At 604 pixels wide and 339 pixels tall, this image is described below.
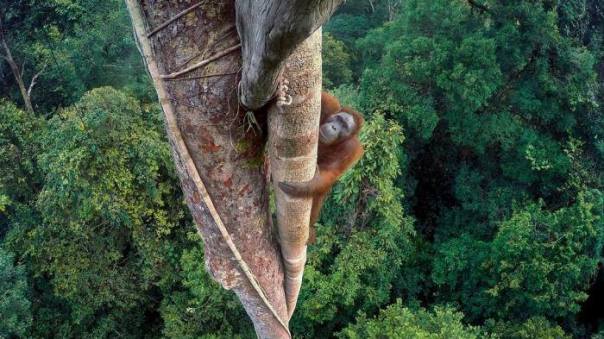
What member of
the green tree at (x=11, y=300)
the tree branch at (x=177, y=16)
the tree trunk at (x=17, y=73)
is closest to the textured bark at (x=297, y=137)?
the tree branch at (x=177, y=16)

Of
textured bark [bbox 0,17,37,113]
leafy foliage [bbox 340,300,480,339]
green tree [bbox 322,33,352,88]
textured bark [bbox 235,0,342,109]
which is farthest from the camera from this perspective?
green tree [bbox 322,33,352,88]

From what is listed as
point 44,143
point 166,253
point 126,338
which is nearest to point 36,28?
point 44,143

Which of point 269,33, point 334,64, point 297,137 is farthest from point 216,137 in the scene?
point 334,64

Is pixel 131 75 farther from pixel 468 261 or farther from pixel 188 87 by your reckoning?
pixel 188 87

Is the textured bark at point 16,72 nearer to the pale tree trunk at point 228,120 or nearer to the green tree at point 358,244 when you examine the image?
the green tree at point 358,244

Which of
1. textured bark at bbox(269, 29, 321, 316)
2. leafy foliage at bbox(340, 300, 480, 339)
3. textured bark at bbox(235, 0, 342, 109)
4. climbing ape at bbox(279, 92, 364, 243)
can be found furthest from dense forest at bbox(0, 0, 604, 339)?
textured bark at bbox(235, 0, 342, 109)

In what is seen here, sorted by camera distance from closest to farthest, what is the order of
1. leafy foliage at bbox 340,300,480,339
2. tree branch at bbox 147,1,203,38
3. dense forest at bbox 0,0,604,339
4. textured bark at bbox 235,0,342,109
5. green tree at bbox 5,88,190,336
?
1. textured bark at bbox 235,0,342,109
2. tree branch at bbox 147,1,203,38
3. leafy foliage at bbox 340,300,480,339
4. green tree at bbox 5,88,190,336
5. dense forest at bbox 0,0,604,339

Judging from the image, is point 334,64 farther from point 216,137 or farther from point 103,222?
point 216,137

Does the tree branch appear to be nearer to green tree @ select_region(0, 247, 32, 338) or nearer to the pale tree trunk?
the pale tree trunk
